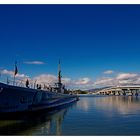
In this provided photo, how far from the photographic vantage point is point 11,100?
42.0 metres

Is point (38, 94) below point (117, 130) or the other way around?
the other way around

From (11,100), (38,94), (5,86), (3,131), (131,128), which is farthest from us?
(38,94)

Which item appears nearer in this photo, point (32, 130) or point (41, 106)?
point (32, 130)

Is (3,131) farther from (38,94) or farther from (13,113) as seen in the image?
(38,94)

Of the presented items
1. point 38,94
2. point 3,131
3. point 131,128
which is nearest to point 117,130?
point 131,128

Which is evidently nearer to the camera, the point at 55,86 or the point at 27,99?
the point at 27,99

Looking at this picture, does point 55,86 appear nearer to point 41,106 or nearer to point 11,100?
point 41,106

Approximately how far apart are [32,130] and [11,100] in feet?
41.7

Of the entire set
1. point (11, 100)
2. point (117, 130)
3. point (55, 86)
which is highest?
point (55, 86)

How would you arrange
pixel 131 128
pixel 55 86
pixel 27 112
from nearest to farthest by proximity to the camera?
pixel 131 128
pixel 27 112
pixel 55 86

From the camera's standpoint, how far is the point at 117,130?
29703 mm

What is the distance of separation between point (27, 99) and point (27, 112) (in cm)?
222
